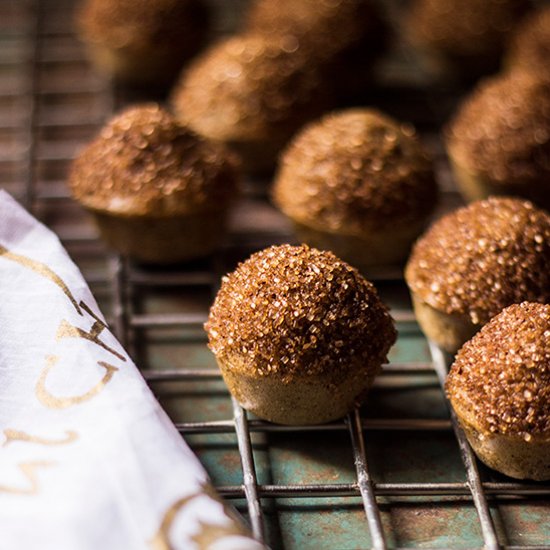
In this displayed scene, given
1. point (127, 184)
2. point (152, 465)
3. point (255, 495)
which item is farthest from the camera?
point (127, 184)

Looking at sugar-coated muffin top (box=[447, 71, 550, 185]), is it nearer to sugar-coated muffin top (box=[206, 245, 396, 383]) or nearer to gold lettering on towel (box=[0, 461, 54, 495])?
sugar-coated muffin top (box=[206, 245, 396, 383])

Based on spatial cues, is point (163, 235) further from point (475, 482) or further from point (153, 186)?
point (475, 482)

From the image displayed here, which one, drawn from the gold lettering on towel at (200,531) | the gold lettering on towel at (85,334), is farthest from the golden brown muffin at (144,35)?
the gold lettering on towel at (200,531)

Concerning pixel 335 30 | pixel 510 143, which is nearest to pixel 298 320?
pixel 510 143

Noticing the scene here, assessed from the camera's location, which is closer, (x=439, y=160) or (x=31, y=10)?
(x=439, y=160)

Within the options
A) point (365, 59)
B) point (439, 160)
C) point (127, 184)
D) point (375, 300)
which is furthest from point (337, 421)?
point (365, 59)

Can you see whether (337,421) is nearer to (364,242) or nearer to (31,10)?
(364,242)

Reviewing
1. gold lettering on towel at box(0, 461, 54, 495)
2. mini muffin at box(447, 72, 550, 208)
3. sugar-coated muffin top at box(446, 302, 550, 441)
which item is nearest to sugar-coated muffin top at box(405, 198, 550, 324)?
sugar-coated muffin top at box(446, 302, 550, 441)

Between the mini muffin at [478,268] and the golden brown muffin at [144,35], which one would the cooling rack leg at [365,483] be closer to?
the mini muffin at [478,268]
